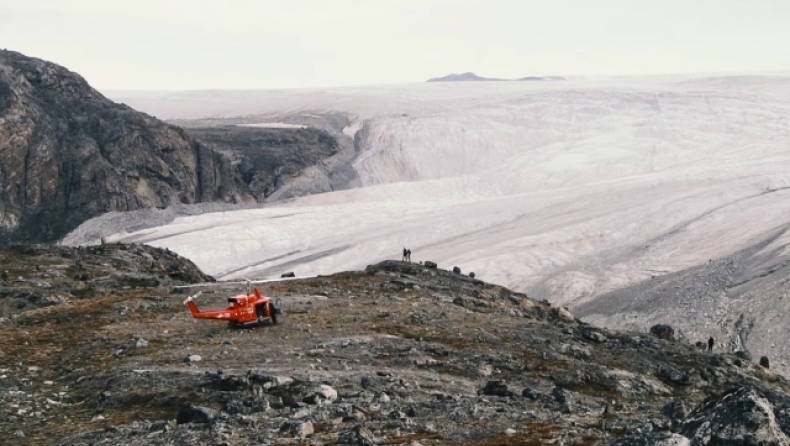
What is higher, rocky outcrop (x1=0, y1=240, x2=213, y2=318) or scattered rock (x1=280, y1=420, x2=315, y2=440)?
scattered rock (x1=280, y1=420, x2=315, y2=440)

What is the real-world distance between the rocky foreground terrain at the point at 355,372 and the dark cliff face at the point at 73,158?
44.9 meters

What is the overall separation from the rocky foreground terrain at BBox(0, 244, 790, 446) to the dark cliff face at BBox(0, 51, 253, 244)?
44.9m

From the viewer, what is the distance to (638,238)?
184ft

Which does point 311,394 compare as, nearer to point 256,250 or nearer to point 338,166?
point 256,250

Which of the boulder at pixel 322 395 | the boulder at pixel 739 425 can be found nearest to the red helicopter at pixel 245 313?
the boulder at pixel 322 395

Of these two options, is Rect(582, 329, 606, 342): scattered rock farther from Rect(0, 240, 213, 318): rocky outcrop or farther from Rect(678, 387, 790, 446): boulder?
Rect(678, 387, 790, 446): boulder

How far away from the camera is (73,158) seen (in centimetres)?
7519

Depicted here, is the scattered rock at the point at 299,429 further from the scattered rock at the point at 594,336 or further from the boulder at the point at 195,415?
the scattered rock at the point at 594,336

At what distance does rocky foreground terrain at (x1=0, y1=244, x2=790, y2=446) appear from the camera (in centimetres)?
1247

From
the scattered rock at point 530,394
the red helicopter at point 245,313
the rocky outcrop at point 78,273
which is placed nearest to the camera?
the scattered rock at point 530,394

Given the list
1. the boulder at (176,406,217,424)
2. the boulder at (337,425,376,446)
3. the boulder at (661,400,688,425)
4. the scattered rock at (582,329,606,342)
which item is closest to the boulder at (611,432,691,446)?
the boulder at (337,425,376,446)

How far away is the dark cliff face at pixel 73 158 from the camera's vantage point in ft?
236

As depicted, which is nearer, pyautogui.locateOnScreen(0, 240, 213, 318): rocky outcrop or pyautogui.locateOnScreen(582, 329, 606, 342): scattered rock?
pyautogui.locateOnScreen(582, 329, 606, 342): scattered rock

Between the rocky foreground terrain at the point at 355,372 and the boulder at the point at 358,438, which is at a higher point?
the boulder at the point at 358,438
